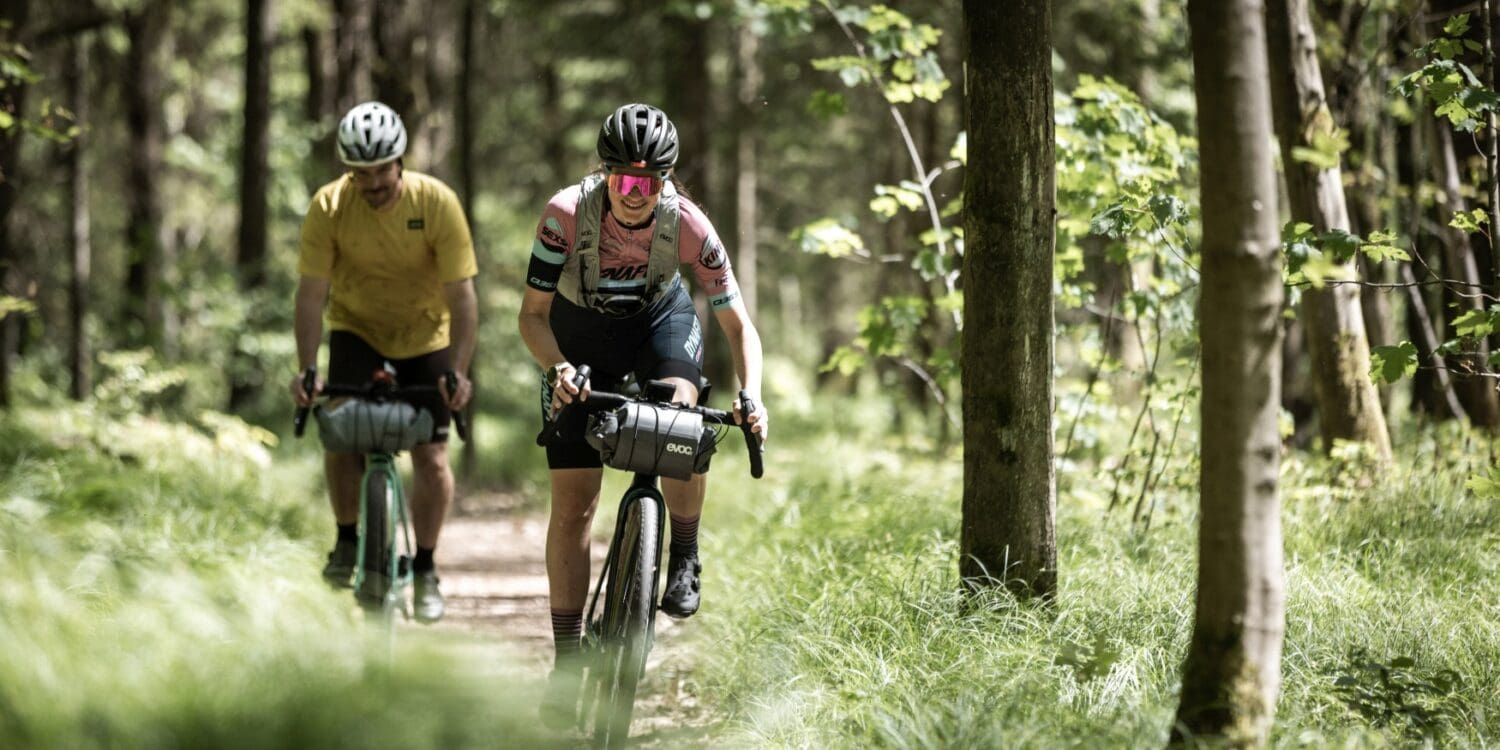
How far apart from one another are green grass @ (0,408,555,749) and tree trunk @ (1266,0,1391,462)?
15.5 ft

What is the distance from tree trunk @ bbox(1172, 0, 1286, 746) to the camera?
271 centimetres

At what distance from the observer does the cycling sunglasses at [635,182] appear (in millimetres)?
3975

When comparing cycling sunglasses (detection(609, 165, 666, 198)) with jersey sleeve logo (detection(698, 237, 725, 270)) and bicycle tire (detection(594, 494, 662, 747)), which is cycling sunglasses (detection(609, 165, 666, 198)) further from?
bicycle tire (detection(594, 494, 662, 747))

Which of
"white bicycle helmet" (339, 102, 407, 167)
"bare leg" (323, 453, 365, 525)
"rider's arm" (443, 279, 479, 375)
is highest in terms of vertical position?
"white bicycle helmet" (339, 102, 407, 167)

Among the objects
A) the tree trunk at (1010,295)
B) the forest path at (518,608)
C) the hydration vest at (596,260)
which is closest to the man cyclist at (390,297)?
the forest path at (518,608)

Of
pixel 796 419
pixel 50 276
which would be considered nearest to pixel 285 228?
pixel 50 276

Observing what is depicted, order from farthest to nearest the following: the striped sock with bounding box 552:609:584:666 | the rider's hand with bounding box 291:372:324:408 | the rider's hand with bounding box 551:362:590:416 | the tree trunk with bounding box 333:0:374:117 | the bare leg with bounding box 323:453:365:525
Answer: the tree trunk with bounding box 333:0:374:117 < the bare leg with bounding box 323:453:365:525 < the rider's hand with bounding box 291:372:324:408 < the striped sock with bounding box 552:609:584:666 < the rider's hand with bounding box 551:362:590:416

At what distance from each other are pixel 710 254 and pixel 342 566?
235 cm

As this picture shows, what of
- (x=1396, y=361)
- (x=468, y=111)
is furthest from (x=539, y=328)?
(x=468, y=111)

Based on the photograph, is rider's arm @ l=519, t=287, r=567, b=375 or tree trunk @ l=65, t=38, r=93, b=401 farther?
tree trunk @ l=65, t=38, r=93, b=401

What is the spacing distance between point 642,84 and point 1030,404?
13025 mm

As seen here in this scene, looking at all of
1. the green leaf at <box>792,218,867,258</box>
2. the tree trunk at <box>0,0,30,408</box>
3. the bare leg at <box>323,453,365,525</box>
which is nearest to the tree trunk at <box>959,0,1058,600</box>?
the green leaf at <box>792,218,867,258</box>

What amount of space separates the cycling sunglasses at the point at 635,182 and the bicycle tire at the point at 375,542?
1883 millimetres

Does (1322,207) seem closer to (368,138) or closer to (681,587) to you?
(681,587)
